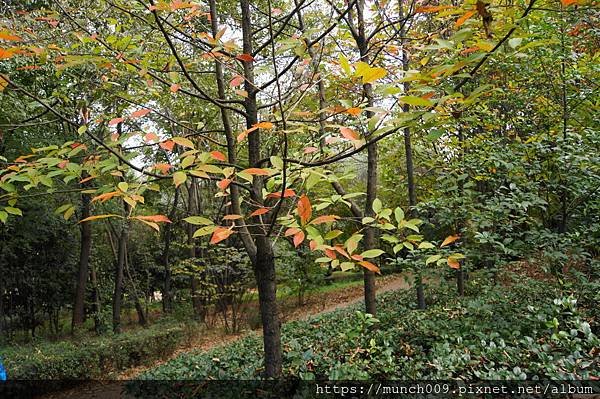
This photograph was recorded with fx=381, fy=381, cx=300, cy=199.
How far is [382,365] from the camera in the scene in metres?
2.34

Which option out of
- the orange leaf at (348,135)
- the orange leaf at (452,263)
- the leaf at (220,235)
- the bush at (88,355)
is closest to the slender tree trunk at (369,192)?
the orange leaf at (452,263)

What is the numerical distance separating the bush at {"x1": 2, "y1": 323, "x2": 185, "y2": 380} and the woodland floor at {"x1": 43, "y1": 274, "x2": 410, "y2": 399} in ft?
0.76

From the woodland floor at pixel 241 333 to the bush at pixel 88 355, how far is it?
231 mm

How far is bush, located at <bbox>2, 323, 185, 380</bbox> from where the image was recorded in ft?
21.4

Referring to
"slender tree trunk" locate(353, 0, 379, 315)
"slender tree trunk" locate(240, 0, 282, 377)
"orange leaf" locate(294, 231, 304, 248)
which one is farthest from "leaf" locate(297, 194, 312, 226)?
"slender tree trunk" locate(353, 0, 379, 315)

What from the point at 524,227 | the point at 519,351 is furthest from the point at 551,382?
the point at 524,227

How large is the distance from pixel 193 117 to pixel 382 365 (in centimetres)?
742

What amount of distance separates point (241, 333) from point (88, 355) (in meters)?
3.74

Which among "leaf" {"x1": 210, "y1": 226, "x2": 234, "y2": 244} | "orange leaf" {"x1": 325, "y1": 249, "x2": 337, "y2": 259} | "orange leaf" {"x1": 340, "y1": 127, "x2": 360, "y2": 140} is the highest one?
"orange leaf" {"x1": 340, "y1": 127, "x2": 360, "y2": 140}

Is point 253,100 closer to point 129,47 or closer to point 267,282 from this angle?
point 129,47

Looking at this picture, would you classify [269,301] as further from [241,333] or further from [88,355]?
[241,333]

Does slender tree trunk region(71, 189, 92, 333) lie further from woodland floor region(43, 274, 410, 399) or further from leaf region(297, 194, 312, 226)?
leaf region(297, 194, 312, 226)

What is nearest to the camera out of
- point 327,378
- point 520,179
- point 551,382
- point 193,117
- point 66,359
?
point 551,382

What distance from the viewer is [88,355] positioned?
7.23 meters
